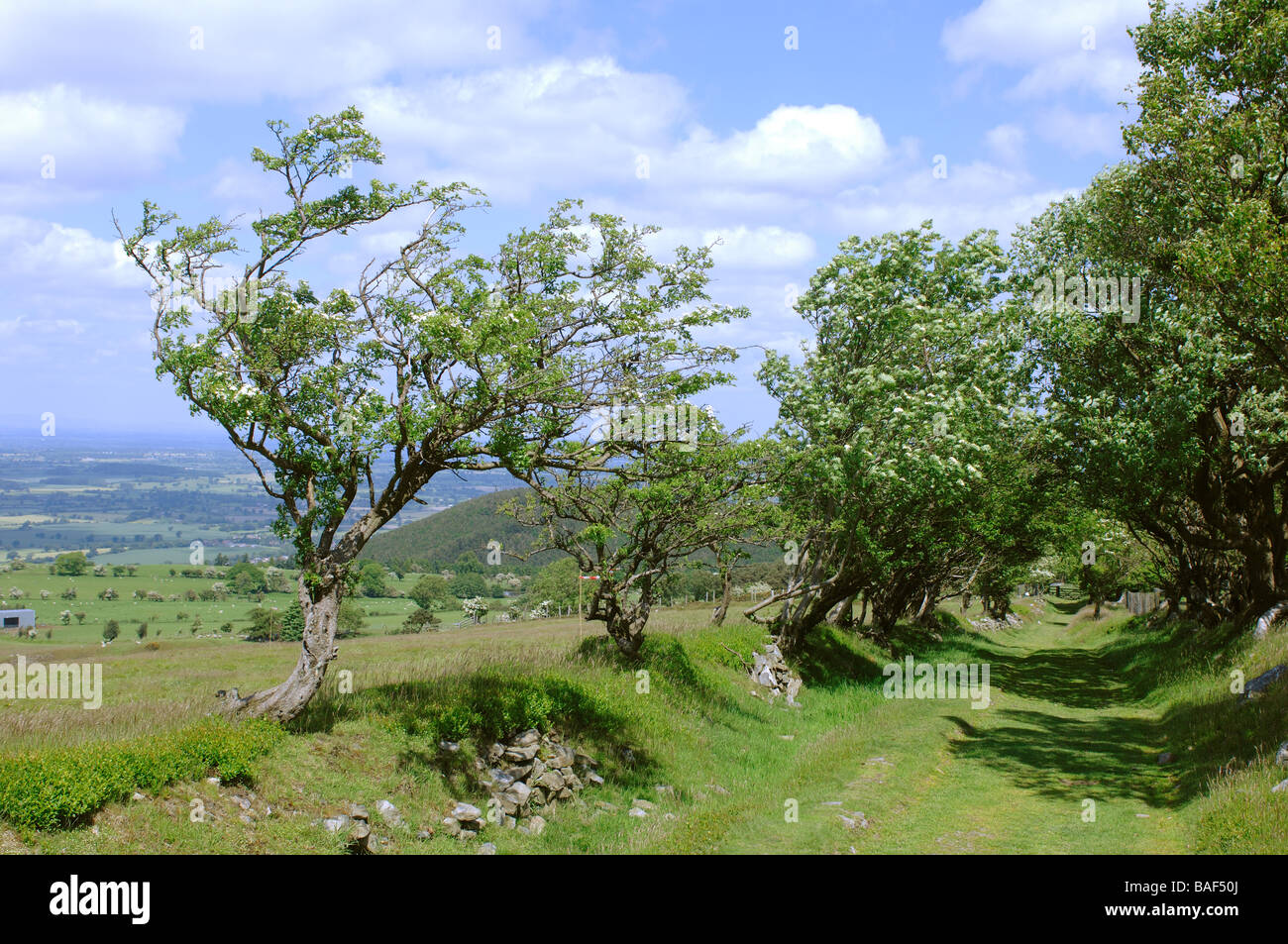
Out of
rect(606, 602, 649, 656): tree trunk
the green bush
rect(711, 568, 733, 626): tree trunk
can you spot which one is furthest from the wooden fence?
the green bush

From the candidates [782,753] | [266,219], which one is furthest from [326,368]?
[782,753]

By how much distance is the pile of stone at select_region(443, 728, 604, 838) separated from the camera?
12.8 metres

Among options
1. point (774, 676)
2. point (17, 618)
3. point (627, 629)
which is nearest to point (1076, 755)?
point (774, 676)

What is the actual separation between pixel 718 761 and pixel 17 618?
10881 centimetres

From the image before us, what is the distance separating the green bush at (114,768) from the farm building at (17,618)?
102 metres

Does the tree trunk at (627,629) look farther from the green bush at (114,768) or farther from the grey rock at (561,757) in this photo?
the green bush at (114,768)

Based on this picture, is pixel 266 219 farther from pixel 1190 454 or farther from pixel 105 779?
pixel 1190 454

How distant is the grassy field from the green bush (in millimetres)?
175

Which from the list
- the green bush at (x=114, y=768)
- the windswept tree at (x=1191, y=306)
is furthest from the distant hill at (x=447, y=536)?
the green bush at (x=114, y=768)

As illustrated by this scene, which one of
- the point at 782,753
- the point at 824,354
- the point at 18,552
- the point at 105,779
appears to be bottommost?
the point at 18,552

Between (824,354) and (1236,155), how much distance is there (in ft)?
38.6

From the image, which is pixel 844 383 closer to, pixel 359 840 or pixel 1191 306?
pixel 1191 306
